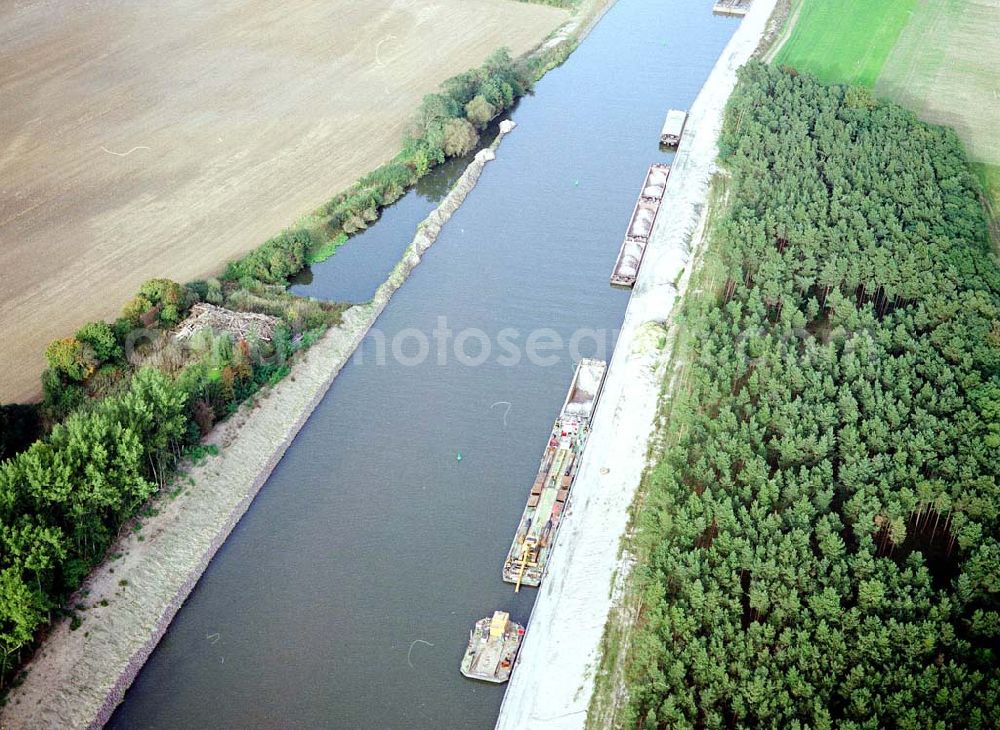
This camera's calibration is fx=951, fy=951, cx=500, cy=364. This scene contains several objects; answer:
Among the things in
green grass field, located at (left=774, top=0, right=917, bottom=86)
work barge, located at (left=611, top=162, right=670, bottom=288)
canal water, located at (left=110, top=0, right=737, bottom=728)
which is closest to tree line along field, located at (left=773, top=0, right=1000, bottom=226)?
green grass field, located at (left=774, top=0, right=917, bottom=86)

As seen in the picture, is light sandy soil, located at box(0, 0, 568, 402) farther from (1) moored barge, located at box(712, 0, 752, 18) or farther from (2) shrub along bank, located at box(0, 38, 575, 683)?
(1) moored barge, located at box(712, 0, 752, 18)

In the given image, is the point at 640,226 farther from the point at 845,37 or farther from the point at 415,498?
the point at 845,37

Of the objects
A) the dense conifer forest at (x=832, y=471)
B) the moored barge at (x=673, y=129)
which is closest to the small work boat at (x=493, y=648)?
the dense conifer forest at (x=832, y=471)

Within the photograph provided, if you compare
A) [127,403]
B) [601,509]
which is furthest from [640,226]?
[127,403]

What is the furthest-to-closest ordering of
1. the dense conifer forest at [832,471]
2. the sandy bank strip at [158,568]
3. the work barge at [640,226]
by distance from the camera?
the work barge at [640,226]
the sandy bank strip at [158,568]
the dense conifer forest at [832,471]

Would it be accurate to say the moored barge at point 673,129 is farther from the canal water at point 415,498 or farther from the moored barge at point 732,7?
the moored barge at point 732,7

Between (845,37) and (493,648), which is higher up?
(845,37)

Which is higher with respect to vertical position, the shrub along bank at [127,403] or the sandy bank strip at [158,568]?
the shrub along bank at [127,403]
